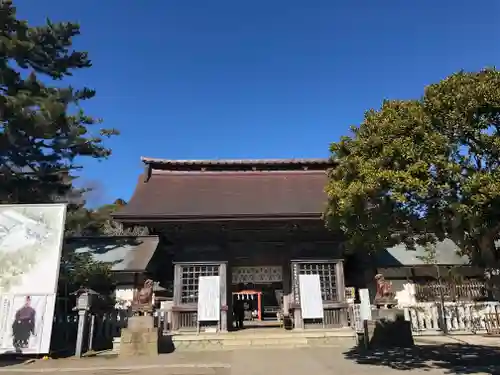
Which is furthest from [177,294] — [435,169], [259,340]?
[435,169]

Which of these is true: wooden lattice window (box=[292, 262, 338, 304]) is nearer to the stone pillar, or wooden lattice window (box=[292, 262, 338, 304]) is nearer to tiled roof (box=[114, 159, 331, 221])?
tiled roof (box=[114, 159, 331, 221])

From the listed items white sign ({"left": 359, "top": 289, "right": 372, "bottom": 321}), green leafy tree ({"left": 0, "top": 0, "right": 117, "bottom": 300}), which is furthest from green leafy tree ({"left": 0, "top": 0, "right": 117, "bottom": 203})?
white sign ({"left": 359, "top": 289, "right": 372, "bottom": 321})

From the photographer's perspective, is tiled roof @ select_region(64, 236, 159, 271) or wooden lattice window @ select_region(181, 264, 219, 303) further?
tiled roof @ select_region(64, 236, 159, 271)

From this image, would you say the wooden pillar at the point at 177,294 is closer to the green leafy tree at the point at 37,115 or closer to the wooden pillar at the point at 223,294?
the wooden pillar at the point at 223,294

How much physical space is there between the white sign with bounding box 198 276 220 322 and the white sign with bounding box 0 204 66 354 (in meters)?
5.17

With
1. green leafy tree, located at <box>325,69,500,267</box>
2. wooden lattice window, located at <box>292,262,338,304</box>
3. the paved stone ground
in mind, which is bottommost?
the paved stone ground

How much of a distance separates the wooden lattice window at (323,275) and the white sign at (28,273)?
7.94 metres

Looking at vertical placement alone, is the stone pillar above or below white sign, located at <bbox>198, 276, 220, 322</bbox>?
below

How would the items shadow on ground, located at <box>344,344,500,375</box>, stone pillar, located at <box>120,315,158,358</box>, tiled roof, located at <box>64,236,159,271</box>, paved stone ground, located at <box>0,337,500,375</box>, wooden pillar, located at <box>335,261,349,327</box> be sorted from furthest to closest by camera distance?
tiled roof, located at <box>64,236,159,271</box> < wooden pillar, located at <box>335,261,349,327</box> < stone pillar, located at <box>120,315,158,358</box> < paved stone ground, located at <box>0,337,500,375</box> < shadow on ground, located at <box>344,344,500,375</box>

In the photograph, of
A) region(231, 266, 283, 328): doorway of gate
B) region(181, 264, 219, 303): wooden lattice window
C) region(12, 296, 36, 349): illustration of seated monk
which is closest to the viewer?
region(12, 296, 36, 349): illustration of seated monk

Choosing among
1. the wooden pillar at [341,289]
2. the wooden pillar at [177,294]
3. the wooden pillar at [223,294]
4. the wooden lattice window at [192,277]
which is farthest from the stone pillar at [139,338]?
the wooden pillar at [341,289]

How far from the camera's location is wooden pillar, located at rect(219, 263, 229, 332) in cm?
1323

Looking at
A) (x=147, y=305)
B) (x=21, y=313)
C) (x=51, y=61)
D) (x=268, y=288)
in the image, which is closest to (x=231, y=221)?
(x=147, y=305)

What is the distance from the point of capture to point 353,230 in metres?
8.10
